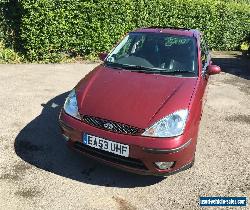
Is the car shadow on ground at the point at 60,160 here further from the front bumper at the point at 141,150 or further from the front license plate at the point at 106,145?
the front license plate at the point at 106,145

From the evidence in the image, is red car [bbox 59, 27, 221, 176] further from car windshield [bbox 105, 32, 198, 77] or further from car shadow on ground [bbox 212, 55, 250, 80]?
car shadow on ground [bbox 212, 55, 250, 80]

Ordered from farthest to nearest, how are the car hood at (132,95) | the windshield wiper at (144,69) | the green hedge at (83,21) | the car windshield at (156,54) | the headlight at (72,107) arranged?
the green hedge at (83,21), the car windshield at (156,54), the windshield wiper at (144,69), the headlight at (72,107), the car hood at (132,95)

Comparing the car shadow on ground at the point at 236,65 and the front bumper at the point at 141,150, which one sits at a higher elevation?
the front bumper at the point at 141,150

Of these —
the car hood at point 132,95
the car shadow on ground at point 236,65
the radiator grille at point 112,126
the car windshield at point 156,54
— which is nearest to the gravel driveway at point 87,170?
the radiator grille at point 112,126

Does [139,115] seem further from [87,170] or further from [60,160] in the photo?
[60,160]

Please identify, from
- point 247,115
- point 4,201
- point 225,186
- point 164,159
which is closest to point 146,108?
point 164,159

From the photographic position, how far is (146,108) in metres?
4.32

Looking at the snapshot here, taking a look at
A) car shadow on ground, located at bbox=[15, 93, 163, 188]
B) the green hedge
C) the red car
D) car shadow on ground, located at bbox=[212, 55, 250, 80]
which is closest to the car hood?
the red car

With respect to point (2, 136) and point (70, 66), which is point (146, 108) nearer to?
point (2, 136)

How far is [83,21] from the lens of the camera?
10914 mm

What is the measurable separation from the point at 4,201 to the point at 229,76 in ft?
28.3

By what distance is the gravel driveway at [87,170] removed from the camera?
4.10 metres

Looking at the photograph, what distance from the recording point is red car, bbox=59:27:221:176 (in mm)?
4062

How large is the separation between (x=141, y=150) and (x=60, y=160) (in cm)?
144
